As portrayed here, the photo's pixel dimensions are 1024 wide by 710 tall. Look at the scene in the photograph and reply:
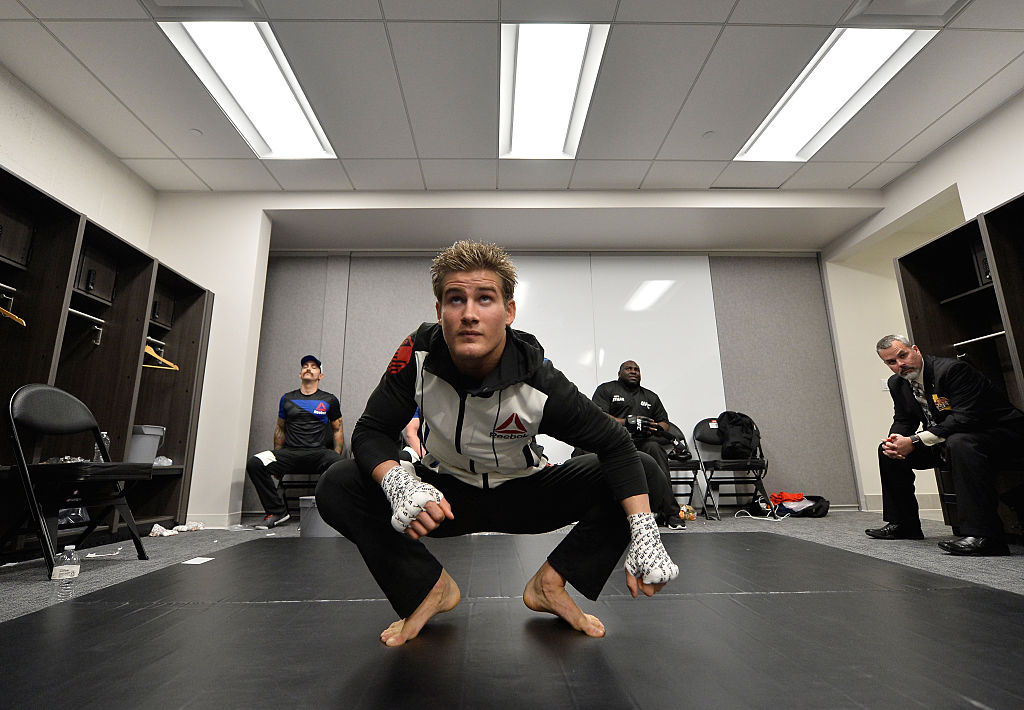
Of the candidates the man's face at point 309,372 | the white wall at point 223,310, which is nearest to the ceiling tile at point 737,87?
the man's face at point 309,372

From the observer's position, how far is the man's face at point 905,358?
108 inches

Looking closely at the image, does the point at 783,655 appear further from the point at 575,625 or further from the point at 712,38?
the point at 712,38

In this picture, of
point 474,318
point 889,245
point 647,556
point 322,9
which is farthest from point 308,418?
point 889,245

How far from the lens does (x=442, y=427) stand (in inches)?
47.2

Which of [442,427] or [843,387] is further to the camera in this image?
[843,387]

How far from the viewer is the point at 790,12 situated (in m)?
2.80

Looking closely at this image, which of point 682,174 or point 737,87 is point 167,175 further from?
point 737,87

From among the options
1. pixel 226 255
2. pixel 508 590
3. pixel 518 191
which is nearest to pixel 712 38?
pixel 518 191

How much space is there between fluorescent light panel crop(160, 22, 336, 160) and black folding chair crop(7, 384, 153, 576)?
86.0 inches

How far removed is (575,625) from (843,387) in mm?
5112

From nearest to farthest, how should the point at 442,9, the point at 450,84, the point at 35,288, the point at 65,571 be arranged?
the point at 65,571 < the point at 35,288 < the point at 442,9 < the point at 450,84

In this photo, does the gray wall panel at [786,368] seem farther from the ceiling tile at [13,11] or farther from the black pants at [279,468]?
the ceiling tile at [13,11]

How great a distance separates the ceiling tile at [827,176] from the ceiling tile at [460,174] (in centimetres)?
269

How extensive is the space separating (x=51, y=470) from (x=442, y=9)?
2.95 metres
